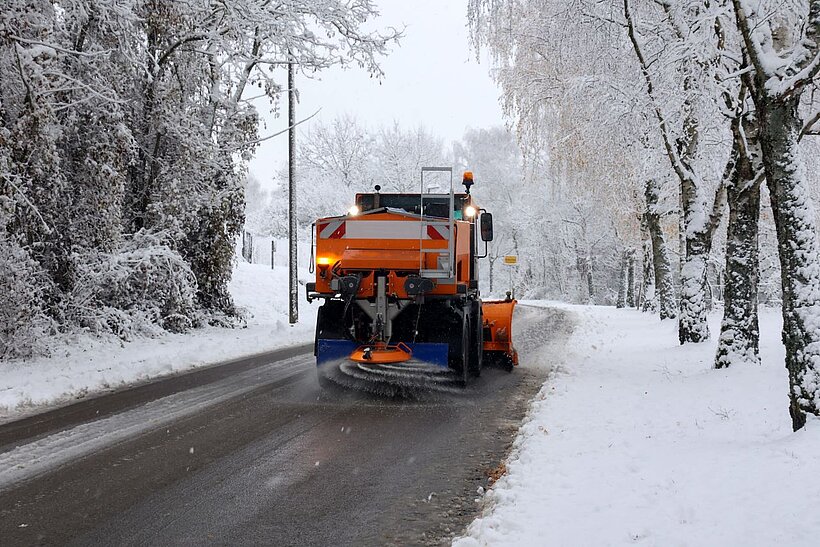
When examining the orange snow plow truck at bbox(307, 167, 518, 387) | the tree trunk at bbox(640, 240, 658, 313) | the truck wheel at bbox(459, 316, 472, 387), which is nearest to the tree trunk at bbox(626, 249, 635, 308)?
the tree trunk at bbox(640, 240, 658, 313)

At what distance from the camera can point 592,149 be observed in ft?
50.1

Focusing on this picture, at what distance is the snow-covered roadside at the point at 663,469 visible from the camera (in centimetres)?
410

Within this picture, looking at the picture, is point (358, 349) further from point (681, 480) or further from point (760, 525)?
point (760, 525)

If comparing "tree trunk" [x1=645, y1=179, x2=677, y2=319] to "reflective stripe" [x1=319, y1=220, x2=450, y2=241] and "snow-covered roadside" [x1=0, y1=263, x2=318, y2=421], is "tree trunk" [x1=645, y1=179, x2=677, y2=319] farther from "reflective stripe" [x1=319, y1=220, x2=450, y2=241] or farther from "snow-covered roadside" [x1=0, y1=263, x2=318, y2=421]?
"reflective stripe" [x1=319, y1=220, x2=450, y2=241]

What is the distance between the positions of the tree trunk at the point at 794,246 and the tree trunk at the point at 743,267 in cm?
380

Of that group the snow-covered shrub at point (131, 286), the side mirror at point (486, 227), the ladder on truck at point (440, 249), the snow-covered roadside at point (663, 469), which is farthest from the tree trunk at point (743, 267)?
the snow-covered shrub at point (131, 286)

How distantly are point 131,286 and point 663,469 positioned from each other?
1222 centimetres

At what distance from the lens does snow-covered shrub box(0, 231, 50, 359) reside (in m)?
10.9

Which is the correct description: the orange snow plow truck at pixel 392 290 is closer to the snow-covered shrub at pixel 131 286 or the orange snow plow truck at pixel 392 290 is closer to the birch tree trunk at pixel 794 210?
the birch tree trunk at pixel 794 210

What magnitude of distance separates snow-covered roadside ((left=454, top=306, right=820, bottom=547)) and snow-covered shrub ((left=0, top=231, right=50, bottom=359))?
27.0 ft

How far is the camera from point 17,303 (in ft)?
37.0

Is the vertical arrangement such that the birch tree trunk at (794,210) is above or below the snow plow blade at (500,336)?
above


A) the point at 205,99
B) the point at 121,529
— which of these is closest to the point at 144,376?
the point at 121,529

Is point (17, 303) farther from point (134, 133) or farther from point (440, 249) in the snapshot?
point (440, 249)
